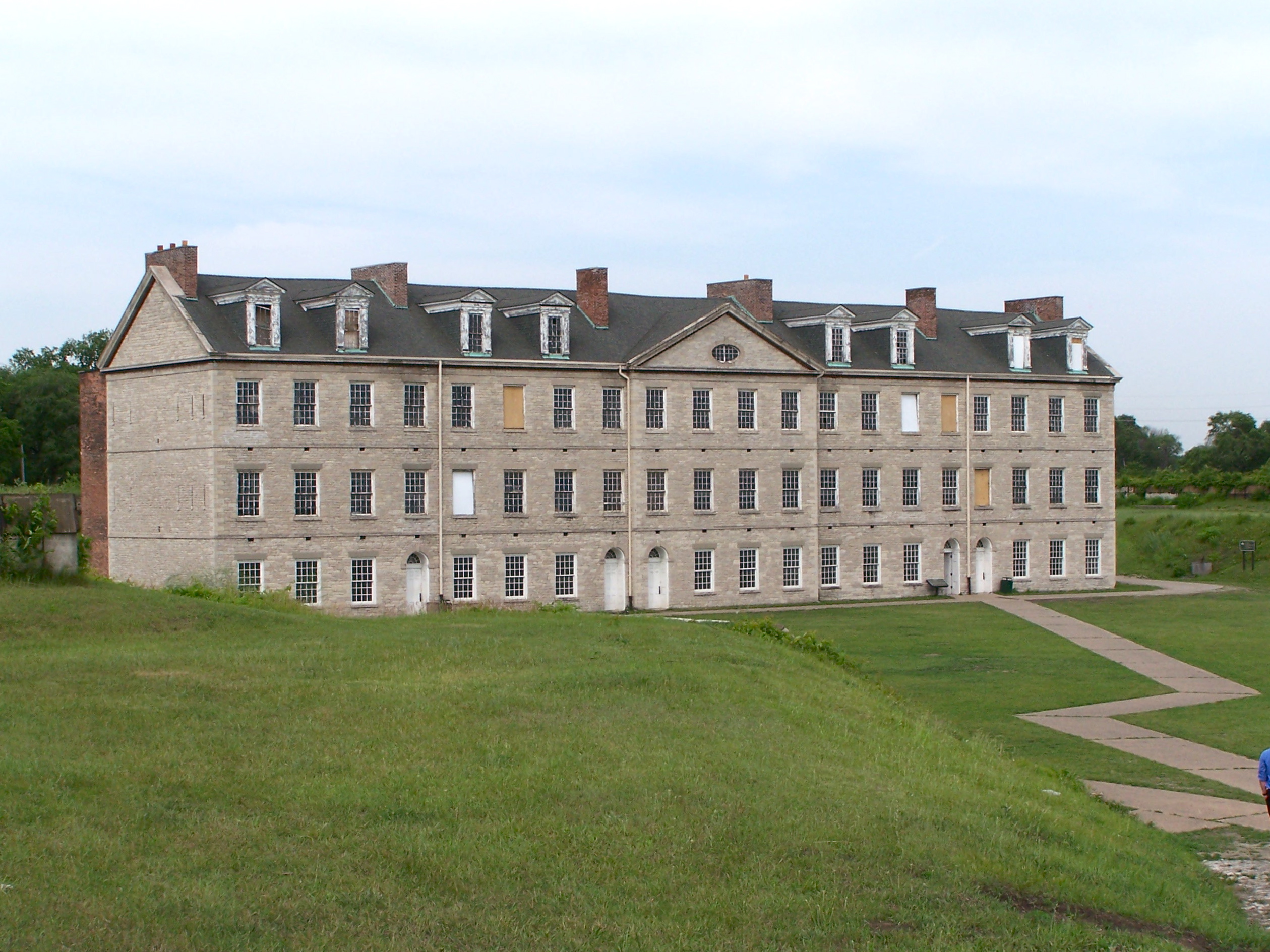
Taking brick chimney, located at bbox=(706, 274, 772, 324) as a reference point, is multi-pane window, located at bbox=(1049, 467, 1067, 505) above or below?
below

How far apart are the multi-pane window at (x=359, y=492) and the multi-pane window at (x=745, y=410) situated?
47.5 feet

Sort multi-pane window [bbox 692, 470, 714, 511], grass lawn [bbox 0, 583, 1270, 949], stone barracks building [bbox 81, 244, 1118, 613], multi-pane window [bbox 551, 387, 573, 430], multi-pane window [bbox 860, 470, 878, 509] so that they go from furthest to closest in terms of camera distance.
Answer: multi-pane window [bbox 860, 470, 878, 509] → multi-pane window [bbox 692, 470, 714, 511] → multi-pane window [bbox 551, 387, 573, 430] → stone barracks building [bbox 81, 244, 1118, 613] → grass lawn [bbox 0, 583, 1270, 949]

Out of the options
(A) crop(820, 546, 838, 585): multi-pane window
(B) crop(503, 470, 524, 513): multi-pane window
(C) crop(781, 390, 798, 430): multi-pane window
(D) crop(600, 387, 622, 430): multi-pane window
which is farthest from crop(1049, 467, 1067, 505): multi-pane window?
(B) crop(503, 470, 524, 513): multi-pane window

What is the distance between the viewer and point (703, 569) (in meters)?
55.8

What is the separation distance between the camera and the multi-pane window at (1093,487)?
64.9 metres

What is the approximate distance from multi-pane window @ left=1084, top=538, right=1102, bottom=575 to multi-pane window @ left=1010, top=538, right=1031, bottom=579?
3237 millimetres

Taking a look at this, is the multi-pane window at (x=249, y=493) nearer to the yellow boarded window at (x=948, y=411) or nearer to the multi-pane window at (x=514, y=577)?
the multi-pane window at (x=514, y=577)

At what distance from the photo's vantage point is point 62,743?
569 inches

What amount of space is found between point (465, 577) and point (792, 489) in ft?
45.2

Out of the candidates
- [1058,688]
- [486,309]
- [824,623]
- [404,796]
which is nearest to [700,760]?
[404,796]

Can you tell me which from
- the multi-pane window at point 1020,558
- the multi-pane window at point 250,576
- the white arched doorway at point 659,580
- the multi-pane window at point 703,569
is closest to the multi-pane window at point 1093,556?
the multi-pane window at point 1020,558

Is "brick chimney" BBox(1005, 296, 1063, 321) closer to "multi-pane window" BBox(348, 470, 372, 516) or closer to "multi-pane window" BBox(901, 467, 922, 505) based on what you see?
"multi-pane window" BBox(901, 467, 922, 505)

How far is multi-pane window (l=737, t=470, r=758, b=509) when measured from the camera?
185 ft

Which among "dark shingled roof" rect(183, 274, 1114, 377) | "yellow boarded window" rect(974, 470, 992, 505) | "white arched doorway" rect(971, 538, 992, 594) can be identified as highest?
"dark shingled roof" rect(183, 274, 1114, 377)
